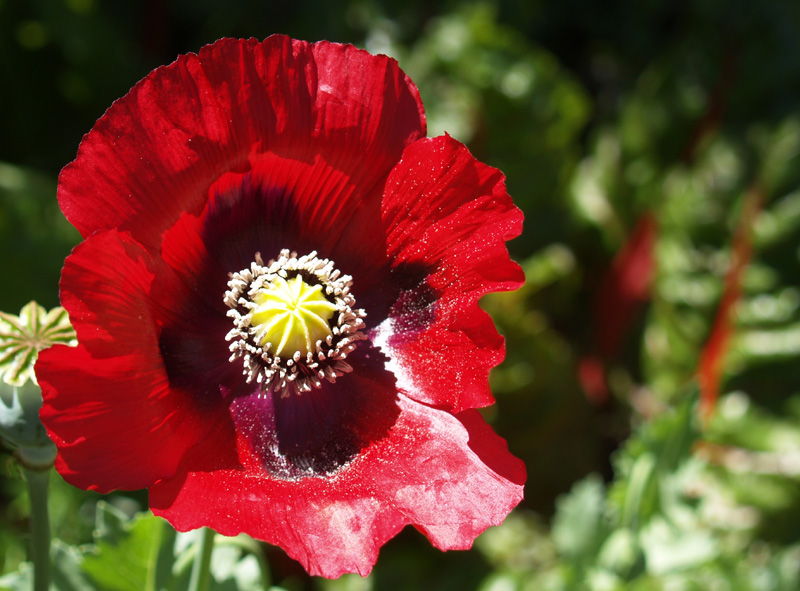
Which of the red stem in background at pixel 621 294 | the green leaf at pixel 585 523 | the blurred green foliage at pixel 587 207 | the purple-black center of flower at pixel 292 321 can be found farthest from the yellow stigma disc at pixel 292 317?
the red stem in background at pixel 621 294

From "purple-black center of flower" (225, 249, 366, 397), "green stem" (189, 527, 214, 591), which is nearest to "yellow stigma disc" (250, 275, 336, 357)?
"purple-black center of flower" (225, 249, 366, 397)

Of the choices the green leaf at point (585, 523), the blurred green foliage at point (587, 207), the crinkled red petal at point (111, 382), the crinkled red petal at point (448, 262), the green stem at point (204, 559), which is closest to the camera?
the crinkled red petal at point (111, 382)

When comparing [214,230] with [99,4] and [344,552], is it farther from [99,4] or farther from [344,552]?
[99,4]

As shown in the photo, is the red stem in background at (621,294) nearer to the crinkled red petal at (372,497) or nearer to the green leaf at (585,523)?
the green leaf at (585,523)

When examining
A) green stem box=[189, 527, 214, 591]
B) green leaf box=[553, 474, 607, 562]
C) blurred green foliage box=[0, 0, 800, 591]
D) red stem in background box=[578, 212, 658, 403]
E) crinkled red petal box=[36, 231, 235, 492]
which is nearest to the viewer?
crinkled red petal box=[36, 231, 235, 492]

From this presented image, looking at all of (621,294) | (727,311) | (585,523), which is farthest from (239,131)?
(621,294)

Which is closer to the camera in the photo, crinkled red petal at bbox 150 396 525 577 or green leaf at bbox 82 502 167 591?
crinkled red petal at bbox 150 396 525 577

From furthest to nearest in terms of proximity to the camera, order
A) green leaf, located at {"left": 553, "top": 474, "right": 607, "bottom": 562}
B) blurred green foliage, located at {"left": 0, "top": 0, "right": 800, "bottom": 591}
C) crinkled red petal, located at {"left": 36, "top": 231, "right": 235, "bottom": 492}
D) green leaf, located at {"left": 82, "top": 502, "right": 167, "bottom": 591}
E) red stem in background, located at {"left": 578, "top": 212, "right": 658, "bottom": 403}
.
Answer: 1. red stem in background, located at {"left": 578, "top": 212, "right": 658, "bottom": 403}
2. blurred green foliage, located at {"left": 0, "top": 0, "right": 800, "bottom": 591}
3. green leaf, located at {"left": 553, "top": 474, "right": 607, "bottom": 562}
4. green leaf, located at {"left": 82, "top": 502, "right": 167, "bottom": 591}
5. crinkled red petal, located at {"left": 36, "top": 231, "right": 235, "bottom": 492}

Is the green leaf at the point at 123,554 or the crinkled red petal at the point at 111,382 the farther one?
the green leaf at the point at 123,554

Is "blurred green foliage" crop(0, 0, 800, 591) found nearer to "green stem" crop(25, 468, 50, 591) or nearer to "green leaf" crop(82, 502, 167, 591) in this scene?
"green leaf" crop(82, 502, 167, 591)

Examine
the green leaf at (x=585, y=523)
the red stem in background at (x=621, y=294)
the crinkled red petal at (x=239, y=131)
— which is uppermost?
the crinkled red petal at (x=239, y=131)
